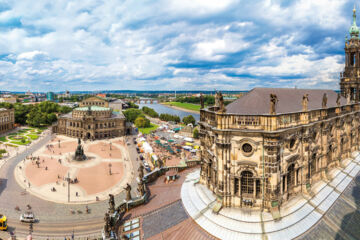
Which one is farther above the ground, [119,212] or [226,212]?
[226,212]

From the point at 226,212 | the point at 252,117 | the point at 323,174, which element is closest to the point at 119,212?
the point at 226,212

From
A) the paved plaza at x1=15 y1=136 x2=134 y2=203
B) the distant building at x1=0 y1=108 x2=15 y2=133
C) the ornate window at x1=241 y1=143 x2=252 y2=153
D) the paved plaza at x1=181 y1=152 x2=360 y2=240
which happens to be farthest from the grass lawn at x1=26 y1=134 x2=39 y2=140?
the ornate window at x1=241 y1=143 x2=252 y2=153

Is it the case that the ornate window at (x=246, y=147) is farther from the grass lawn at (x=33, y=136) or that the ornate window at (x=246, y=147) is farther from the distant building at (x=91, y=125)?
the grass lawn at (x=33, y=136)

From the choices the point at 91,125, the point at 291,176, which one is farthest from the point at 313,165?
the point at 91,125

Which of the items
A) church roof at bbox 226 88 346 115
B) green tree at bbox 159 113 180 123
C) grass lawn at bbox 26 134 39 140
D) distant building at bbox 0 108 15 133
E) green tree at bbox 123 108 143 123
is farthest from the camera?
green tree at bbox 159 113 180 123

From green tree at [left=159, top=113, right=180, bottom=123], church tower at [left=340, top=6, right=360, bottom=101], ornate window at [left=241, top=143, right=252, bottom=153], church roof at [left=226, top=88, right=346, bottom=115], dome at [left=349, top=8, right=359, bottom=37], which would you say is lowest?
green tree at [left=159, top=113, right=180, bottom=123]

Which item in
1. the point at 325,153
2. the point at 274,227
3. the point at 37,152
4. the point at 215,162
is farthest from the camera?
the point at 37,152

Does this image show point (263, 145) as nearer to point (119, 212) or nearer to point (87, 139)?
point (119, 212)

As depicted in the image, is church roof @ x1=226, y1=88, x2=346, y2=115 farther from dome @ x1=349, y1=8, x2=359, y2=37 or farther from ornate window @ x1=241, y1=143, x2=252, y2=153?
dome @ x1=349, y1=8, x2=359, y2=37
